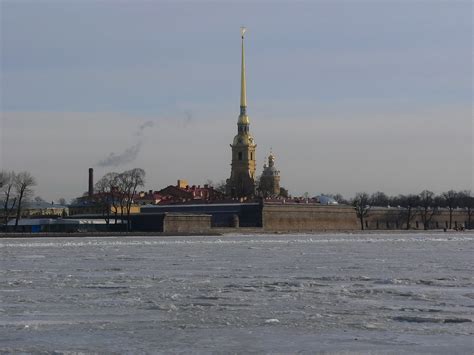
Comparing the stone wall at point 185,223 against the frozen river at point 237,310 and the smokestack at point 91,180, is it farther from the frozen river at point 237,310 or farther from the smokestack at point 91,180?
the frozen river at point 237,310

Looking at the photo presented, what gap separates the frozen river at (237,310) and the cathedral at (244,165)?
287 ft

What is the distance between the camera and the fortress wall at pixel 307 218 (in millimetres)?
82750

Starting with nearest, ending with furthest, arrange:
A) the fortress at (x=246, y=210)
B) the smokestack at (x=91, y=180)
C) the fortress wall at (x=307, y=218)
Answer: the fortress at (x=246, y=210) → the fortress wall at (x=307, y=218) → the smokestack at (x=91, y=180)

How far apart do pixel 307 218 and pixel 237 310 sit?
7473cm

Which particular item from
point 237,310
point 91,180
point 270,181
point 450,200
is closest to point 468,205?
point 450,200

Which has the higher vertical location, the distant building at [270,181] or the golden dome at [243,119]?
the golden dome at [243,119]

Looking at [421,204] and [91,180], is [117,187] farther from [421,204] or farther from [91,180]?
[421,204]

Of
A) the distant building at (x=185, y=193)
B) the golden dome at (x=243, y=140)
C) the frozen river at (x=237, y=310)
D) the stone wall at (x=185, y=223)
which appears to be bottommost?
the frozen river at (x=237, y=310)

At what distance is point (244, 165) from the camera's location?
11175 centimetres

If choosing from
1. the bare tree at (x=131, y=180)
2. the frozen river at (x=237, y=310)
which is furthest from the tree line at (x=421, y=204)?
the frozen river at (x=237, y=310)

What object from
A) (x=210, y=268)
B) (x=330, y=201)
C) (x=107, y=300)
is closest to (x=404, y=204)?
(x=330, y=201)

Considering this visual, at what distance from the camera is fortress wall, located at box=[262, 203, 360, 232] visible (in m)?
82.8

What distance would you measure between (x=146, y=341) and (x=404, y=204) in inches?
4411

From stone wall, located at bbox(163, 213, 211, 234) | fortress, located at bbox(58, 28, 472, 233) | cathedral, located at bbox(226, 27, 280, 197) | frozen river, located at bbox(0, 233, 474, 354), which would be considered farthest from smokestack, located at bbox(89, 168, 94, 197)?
frozen river, located at bbox(0, 233, 474, 354)
